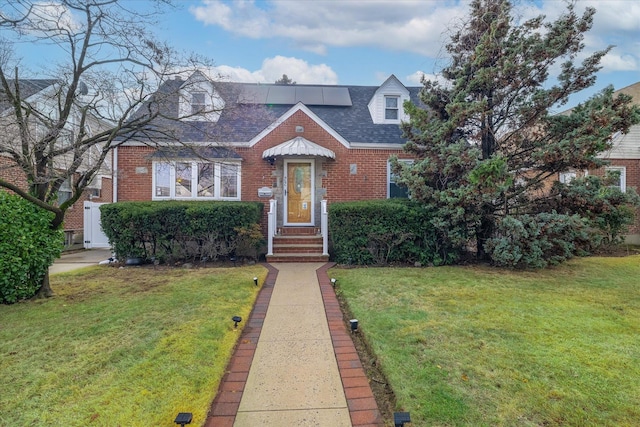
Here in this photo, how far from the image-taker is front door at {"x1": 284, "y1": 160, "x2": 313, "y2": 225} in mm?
11625

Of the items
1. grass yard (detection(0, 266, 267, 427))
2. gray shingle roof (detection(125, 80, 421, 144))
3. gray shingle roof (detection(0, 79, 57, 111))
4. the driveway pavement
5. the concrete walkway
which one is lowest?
the concrete walkway

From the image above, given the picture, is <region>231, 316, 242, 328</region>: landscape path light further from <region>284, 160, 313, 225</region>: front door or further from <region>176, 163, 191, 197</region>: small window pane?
<region>176, 163, 191, 197</region>: small window pane

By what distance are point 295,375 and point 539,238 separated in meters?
7.24

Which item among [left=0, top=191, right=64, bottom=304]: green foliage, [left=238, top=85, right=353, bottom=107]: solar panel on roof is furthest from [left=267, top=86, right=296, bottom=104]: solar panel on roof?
[left=0, top=191, right=64, bottom=304]: green foliage

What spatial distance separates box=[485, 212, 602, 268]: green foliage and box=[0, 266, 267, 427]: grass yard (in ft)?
19.6

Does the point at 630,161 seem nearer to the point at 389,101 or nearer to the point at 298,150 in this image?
the point at 389,101

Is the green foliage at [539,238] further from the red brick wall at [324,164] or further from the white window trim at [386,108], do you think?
the white window trim at [386,108]

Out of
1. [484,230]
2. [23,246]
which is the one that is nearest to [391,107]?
[484,230]

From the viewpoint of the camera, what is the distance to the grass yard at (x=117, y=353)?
2807 millimetres

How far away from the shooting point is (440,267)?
8586 mm

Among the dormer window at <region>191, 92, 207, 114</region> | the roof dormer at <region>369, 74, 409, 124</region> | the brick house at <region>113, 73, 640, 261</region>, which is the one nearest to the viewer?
the dormer window at <region>191, 92, 207, 114</region>

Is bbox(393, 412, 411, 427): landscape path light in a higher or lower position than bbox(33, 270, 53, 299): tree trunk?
lower

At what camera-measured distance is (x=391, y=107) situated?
43.4ft

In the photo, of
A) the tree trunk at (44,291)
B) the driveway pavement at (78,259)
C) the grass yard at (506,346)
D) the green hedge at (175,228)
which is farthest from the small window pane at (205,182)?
the grass yard at (506,346)
